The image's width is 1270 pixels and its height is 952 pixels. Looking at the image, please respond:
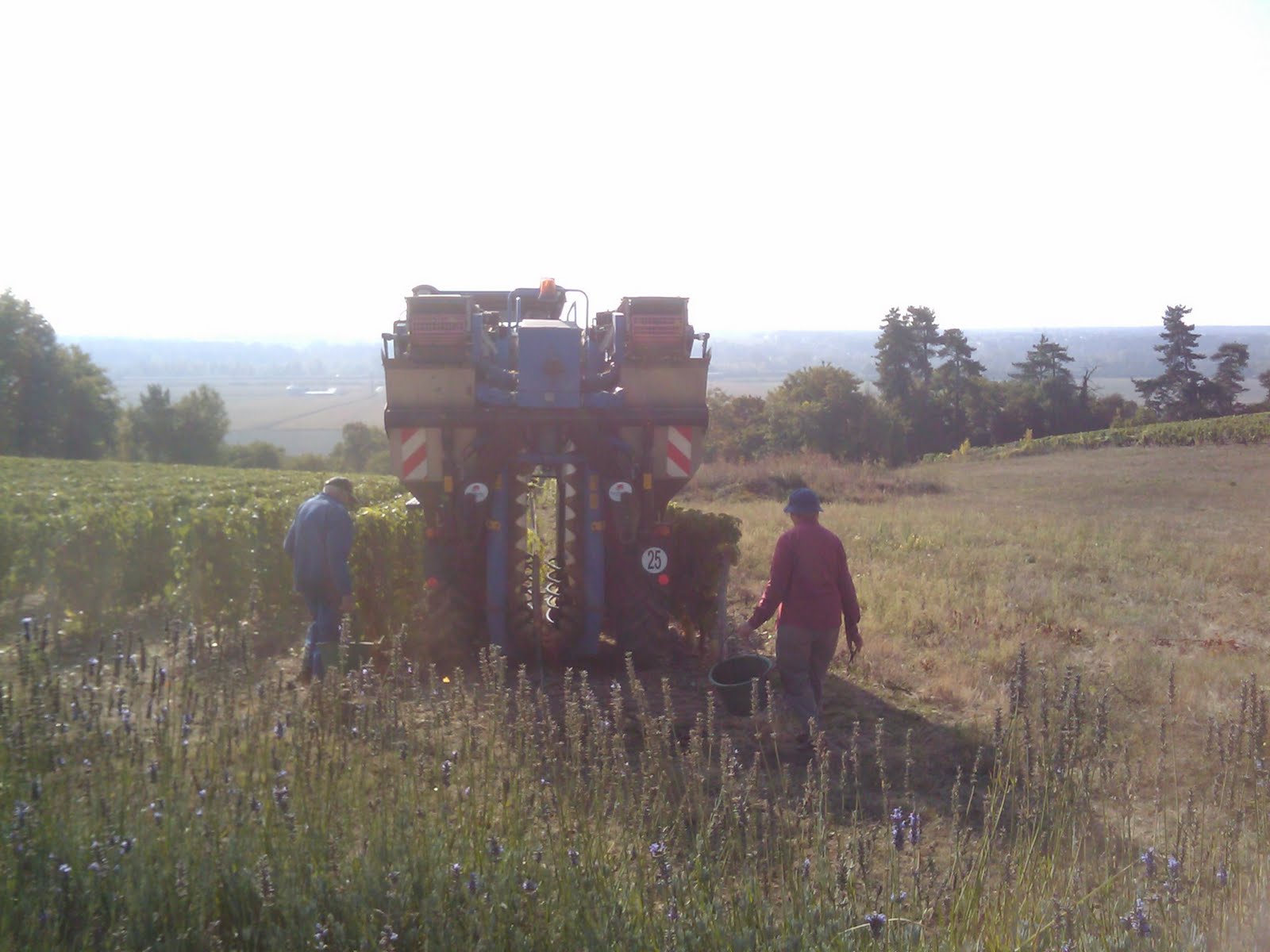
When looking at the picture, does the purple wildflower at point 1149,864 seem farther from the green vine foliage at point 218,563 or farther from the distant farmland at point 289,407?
the distant farmland at point 289,407

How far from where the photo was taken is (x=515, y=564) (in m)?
8.66

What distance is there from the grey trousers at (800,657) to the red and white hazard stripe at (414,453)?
10.1 ft

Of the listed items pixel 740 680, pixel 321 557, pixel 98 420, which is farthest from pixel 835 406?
pixel 321 557

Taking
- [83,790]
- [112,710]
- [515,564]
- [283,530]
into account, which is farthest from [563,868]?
[283,530]

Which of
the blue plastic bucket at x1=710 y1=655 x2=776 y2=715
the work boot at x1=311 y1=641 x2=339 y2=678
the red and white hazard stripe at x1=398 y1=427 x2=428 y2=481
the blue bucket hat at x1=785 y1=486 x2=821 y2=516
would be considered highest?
the red and white hazard stripe at x1=398 y1=427 x2=428 y2=481

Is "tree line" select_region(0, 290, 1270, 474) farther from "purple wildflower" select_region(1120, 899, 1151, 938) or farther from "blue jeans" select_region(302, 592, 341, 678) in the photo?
"purple wildflower" select_region(1120, 899, 1151, 938)

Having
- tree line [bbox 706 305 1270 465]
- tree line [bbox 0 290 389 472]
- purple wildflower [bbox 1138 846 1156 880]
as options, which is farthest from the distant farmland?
purple wildflower [bbox 1138 846 1156 880]

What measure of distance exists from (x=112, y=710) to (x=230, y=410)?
276ft

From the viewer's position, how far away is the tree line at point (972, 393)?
53125mm

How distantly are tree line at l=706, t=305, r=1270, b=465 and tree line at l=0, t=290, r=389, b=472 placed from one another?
70.4ft

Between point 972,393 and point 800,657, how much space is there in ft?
194

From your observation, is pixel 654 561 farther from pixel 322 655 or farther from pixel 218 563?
pixel 218 563

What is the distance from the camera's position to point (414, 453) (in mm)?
8336

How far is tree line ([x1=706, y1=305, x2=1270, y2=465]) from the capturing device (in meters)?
53.1
